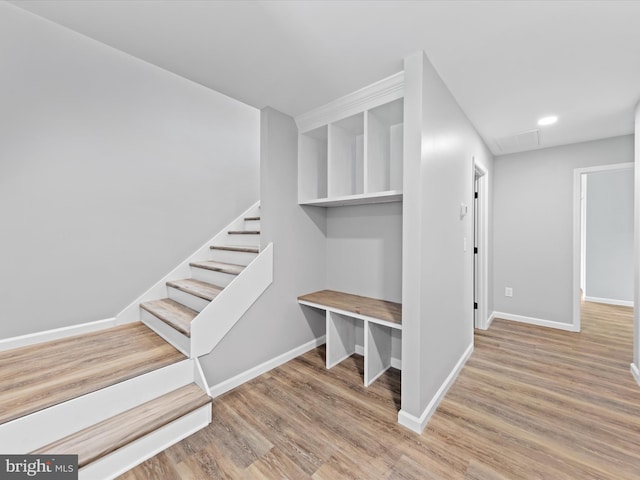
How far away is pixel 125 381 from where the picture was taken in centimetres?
161

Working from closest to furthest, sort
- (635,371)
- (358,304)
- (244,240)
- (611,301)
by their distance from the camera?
1. (635,371)
2. (358,304)
3. (244,240)
4. (611,301)

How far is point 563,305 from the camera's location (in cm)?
339

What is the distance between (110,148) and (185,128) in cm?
75

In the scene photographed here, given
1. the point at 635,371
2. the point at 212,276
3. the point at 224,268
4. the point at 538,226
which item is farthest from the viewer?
the point at 538,226

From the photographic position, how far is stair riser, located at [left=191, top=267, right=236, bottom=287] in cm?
247

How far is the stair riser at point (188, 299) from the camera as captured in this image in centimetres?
229

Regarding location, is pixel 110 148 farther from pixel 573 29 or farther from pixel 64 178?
pixel 573 29

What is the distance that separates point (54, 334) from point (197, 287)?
1073 millimetres

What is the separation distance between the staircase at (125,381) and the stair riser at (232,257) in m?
0.05

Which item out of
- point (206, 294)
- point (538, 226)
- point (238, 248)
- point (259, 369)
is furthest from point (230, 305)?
point (538, 226)

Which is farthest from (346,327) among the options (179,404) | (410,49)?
(410,49)

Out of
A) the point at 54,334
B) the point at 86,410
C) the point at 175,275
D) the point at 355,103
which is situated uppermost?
the point at 355,103

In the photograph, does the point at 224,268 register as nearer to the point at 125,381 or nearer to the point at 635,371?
the point at 125,381

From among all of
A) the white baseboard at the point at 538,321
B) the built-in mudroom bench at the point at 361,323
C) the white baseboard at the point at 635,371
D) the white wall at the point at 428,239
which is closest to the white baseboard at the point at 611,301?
the white baseboard at the point at 538,321
